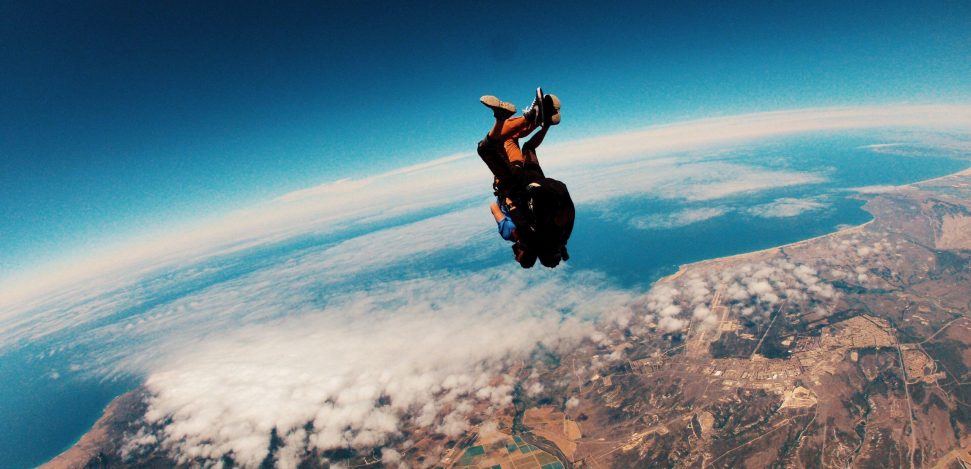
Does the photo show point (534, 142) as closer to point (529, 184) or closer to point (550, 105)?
point (550, 105)

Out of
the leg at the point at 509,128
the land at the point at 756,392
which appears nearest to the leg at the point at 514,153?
the leg at the point at 509,128

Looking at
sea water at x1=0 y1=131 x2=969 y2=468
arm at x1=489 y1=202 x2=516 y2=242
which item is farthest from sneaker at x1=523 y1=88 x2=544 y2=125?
sea water at x1=0 y1=131 x2=969 y2=468

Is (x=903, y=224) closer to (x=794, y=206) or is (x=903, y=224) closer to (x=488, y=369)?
(x=794, y=206)

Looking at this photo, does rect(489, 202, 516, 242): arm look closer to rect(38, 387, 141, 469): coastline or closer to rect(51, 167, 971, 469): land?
rect(51, 167, 971, 469): land

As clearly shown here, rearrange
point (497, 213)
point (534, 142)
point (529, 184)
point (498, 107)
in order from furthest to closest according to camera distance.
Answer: point (497, 213) < point (534, 142) < point (529, 184) < point (498, 107)

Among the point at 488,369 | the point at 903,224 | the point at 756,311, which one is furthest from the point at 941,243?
the point at 488,369

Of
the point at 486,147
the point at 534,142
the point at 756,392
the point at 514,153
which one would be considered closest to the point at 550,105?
the point at 486,147

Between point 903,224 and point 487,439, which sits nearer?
point 487,439
